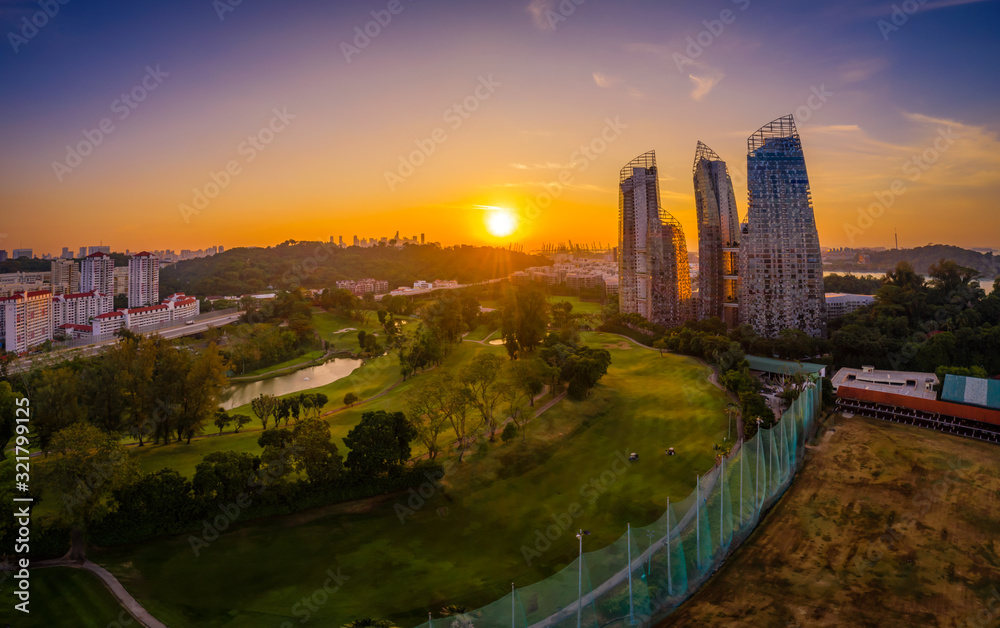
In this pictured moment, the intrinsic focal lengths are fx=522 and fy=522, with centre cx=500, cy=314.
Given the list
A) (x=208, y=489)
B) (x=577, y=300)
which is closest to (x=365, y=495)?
(x=208, y=489)

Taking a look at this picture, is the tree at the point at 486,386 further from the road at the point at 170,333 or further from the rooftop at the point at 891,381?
the road at the point at 170,333

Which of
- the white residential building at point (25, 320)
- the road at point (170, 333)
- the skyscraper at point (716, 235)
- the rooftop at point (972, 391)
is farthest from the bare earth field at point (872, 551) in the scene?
the white residential building at point (25, 320)

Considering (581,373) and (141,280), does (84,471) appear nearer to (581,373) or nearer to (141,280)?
(581,373)

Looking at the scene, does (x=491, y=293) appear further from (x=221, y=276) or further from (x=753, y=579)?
(x=753, y=579)

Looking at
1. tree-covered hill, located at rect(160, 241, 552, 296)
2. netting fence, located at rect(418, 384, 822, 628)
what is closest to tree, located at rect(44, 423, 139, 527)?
netting fence, located at rect(418, 384, 822, 628)

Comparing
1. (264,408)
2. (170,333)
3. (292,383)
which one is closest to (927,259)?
(292,383)

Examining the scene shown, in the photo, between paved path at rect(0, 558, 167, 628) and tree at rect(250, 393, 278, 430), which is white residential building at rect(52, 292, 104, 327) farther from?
paved path at rect(0, 558, 167, 628)

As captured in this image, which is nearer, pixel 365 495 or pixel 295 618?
pixel 295 618
